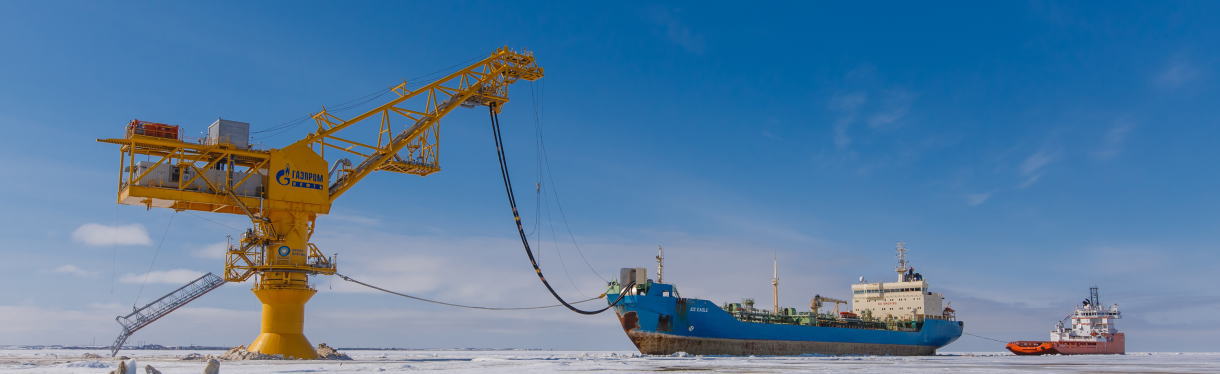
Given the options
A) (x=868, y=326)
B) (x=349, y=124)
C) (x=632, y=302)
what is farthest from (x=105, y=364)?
(x=868, y=326)

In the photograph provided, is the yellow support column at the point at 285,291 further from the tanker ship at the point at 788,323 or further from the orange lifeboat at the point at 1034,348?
the orange lifeboat at the point at 1034,348

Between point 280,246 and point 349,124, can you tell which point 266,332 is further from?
point 349,124

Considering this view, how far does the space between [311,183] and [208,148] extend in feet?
11.5

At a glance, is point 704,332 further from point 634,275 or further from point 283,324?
point 283,324

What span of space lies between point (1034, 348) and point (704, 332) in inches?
1615

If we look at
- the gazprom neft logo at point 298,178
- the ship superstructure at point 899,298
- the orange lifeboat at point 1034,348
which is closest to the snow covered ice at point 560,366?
the gazprom neft logo at point 298,178

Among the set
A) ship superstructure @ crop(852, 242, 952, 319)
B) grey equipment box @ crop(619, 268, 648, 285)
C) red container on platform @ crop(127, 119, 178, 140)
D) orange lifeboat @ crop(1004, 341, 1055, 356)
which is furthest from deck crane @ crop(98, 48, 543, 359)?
orange lifeboat @ crop(1004, 341, 1055, 356)

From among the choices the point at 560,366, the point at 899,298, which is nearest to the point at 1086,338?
the point at 899,298

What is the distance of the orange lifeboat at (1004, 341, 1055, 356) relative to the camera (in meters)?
71.2

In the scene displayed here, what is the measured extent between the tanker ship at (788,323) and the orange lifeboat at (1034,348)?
1025cm

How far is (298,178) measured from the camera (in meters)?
29.4

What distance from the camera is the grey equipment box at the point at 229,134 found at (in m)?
28.4

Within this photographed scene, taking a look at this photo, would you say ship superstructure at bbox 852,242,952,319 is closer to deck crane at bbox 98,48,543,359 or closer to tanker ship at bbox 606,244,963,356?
tanker ship at bbox 606,244,963,356

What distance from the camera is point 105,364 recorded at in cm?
2325
